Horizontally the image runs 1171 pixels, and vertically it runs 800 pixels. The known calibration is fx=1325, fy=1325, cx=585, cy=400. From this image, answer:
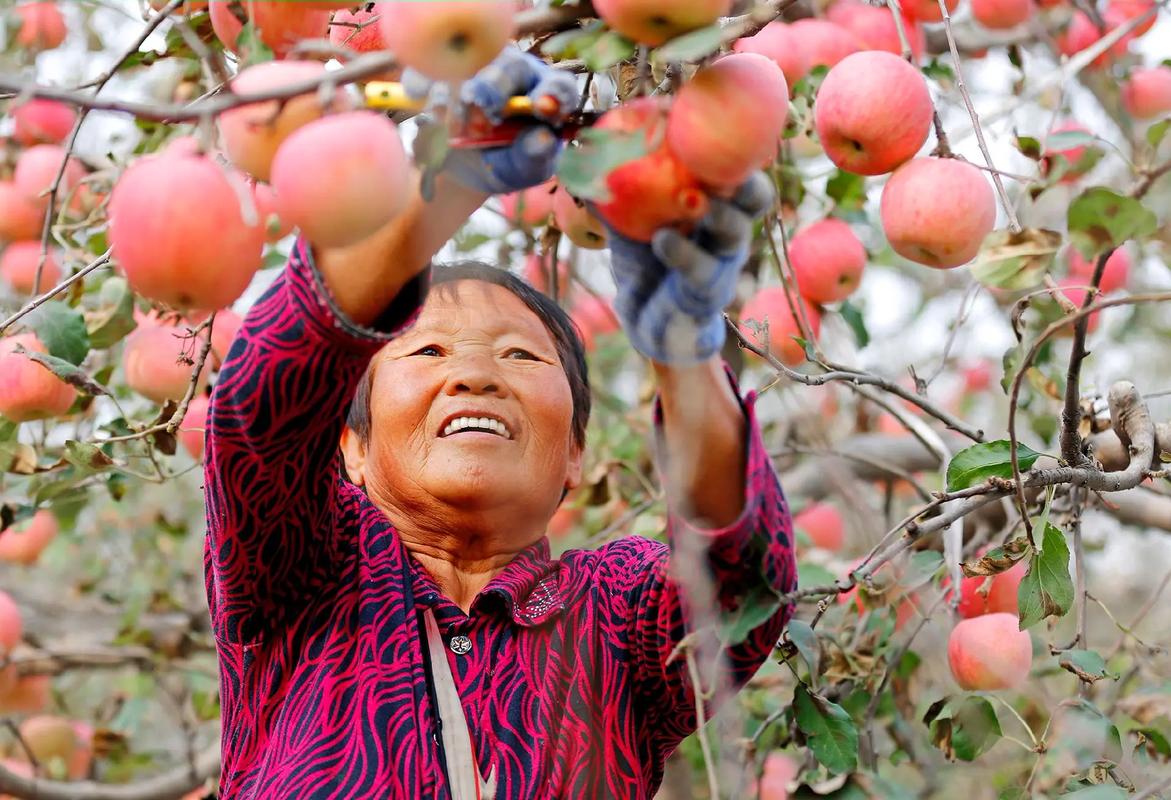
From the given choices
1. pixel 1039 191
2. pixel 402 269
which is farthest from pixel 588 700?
pixel 1039 191

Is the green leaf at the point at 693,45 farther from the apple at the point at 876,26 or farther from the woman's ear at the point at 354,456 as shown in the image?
the apple at the point at 876,26

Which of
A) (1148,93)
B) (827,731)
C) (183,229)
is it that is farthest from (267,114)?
(1148,93)

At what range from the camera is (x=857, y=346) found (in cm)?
181

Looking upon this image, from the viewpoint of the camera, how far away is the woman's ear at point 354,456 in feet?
4.49

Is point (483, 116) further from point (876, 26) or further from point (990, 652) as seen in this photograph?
point (876, 26)

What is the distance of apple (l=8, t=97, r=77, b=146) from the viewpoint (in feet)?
7.11

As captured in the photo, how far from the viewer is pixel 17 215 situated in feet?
6.79

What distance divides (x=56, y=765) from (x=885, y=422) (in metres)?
1.77

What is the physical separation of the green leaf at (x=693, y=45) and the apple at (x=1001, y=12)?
1.43 meters

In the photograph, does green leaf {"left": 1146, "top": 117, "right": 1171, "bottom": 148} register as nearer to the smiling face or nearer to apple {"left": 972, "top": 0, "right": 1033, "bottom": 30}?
the smiling face

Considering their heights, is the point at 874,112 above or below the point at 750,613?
above

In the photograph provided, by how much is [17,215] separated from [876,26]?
4.36ft

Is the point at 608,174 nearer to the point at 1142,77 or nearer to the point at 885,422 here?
the point at 1142,77

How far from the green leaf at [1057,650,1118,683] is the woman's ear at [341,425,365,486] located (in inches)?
28.1
